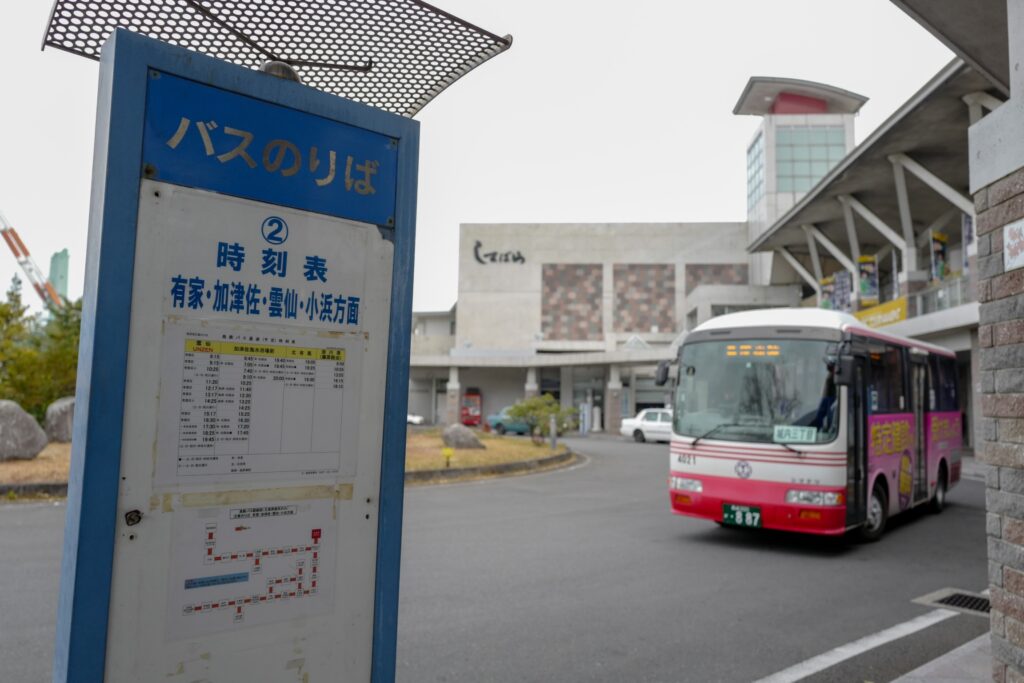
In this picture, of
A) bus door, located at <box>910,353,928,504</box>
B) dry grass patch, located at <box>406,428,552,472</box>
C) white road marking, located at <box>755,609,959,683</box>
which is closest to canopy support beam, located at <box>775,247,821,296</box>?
dry grass patch, located at <box>406,428,552,472</box>

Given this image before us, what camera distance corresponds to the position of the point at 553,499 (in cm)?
1234

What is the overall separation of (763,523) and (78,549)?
292 inches

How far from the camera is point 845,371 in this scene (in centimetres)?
775

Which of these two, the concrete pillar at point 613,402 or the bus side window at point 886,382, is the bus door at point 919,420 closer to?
the bus side window at point 886,382

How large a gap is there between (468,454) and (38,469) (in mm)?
9324

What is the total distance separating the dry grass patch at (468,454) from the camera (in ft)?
52.9

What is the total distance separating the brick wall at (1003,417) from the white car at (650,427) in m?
28.4

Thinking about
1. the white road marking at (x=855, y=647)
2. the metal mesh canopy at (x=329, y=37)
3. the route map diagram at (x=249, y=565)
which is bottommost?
the white road marking at (x=855, y=647)

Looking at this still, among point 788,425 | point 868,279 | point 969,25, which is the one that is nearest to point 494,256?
point 868,279

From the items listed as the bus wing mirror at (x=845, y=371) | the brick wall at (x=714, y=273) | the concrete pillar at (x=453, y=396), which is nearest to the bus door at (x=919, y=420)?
the bus wing mirror at (x=845, y=371)

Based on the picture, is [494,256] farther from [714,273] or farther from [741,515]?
[741,515]

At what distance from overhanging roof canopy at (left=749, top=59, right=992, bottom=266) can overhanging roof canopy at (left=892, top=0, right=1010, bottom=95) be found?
1682 centimetres

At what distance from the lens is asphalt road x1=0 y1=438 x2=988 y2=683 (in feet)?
14.7

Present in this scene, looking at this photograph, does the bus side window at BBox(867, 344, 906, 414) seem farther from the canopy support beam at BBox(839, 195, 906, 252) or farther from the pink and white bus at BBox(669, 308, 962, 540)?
the canopy support beam at BBox(839, 195, 906, 252)
